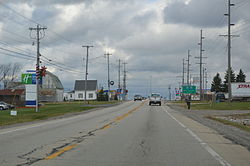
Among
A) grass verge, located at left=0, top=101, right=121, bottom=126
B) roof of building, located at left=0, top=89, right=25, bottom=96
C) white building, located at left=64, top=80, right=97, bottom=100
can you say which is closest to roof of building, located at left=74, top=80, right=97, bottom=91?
white building, located at left=64, top=80, right=97, bottom=100

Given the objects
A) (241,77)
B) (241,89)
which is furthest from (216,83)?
(241,89)

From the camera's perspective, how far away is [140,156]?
9.55m

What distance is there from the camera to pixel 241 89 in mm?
73750

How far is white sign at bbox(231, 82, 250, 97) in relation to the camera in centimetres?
7338

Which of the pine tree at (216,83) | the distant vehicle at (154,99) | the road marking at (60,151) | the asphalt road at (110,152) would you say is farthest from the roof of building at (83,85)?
the road marking at (60,151)

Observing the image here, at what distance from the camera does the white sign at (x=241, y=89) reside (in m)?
73.4

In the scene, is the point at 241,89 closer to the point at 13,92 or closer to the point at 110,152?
the point at 13,92

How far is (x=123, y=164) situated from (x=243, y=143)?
6.14 m

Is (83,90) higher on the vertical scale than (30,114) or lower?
higher

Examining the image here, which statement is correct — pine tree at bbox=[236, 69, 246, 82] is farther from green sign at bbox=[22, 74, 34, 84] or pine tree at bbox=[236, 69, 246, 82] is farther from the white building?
green sign at bbox=[22, 74, 34, 84]


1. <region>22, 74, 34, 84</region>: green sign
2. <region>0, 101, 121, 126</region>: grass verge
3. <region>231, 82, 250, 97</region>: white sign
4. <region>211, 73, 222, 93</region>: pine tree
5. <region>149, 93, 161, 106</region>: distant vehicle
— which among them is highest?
<region>211, 73, 222, 93</region>: pine tree

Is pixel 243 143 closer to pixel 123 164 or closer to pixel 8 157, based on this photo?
pixel 123 164

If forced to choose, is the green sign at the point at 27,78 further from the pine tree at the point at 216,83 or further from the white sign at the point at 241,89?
the pine tree at the point at 216,83

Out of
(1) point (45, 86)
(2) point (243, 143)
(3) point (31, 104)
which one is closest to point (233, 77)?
(1) point (45, 86)
